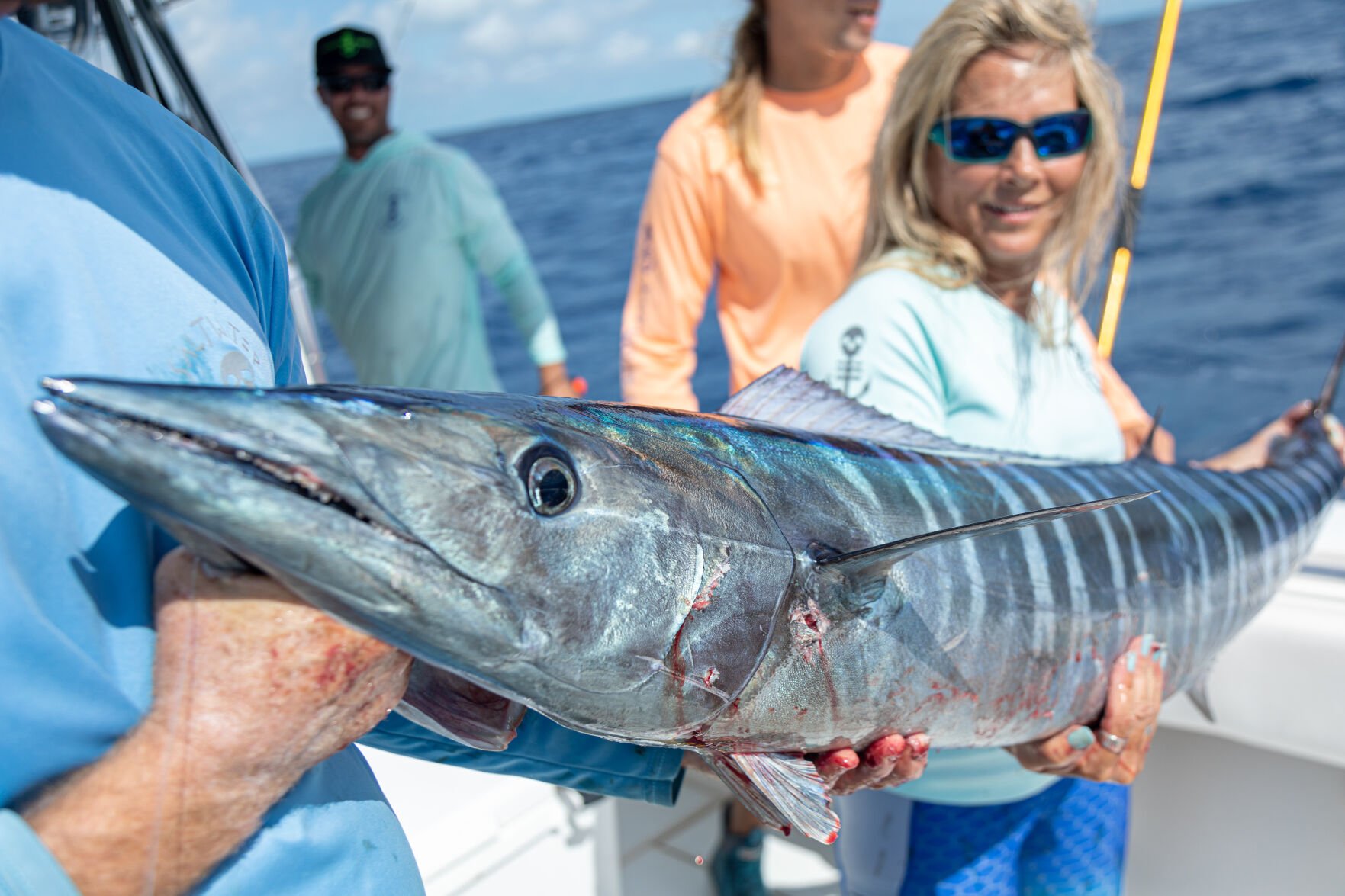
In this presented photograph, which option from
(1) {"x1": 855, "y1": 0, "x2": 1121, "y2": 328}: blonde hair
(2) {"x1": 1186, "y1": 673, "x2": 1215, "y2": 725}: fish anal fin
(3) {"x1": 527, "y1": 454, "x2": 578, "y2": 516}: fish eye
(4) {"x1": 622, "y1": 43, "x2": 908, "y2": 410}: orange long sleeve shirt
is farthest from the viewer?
(4) {"x1": 622, "y1": 43, "x2": 908, "y2": 410}: orange long sleeve shirt

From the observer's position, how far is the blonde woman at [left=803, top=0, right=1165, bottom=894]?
6.23 ft

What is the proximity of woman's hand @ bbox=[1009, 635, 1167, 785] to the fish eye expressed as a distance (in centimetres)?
114

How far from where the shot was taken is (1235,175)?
17.5 m

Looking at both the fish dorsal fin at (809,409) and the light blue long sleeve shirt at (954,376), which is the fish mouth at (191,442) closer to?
the fish dorsal fin at (809,409)

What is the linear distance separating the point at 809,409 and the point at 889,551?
38 cm

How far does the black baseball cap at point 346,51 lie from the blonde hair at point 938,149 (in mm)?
3067

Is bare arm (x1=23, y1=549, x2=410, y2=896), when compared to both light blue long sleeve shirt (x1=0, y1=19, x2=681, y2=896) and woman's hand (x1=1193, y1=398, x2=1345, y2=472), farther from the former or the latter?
woman's hand (x1=1193, y1=398, x2=1345, y2=472)

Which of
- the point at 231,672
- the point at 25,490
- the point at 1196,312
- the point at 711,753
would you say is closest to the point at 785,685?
the point at 711,753

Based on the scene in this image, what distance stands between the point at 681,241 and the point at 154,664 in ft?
7.98

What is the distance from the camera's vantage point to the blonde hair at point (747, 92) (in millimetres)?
2924

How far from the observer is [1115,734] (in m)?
1.79

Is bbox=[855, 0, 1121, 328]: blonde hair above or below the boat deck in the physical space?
above

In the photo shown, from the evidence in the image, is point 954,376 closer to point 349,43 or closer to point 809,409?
point 809,409

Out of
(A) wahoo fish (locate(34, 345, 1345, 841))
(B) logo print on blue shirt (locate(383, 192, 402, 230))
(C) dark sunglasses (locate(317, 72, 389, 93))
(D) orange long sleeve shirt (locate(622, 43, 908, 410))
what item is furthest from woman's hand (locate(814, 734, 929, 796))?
(C) dark sunglasses (locate(317, 72, 389, 93))
